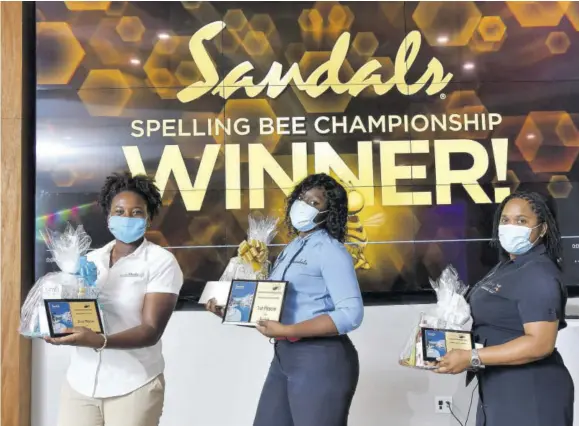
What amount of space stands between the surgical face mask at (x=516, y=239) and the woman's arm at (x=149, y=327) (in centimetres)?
113

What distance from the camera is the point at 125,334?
1.80 meters

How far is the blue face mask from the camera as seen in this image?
199 cm

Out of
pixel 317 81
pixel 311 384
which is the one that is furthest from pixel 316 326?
pixel 317 81

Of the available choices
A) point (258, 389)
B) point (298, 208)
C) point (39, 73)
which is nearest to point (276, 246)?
point (258, 389)

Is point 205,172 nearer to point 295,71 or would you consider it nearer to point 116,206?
point 295,71

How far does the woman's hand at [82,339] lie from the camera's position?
1721mm

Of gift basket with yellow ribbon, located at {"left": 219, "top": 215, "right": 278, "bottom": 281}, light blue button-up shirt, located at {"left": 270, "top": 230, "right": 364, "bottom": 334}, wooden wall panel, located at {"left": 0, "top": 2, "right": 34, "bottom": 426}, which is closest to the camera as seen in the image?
light blue button-up shirt, located at {"left": 270, "top": 230, "right": 364, "bottom": 334}

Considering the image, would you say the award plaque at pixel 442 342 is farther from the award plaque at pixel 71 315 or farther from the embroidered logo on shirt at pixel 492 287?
the award plaque at pixel 71 315

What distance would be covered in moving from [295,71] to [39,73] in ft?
5.15

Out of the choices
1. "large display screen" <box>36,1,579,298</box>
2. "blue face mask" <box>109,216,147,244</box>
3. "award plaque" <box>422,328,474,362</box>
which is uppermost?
"large display screen" <box>36,1,579,298</box>

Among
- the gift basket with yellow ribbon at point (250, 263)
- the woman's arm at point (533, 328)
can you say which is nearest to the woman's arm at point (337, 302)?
the woman's arm at point (533, 328)

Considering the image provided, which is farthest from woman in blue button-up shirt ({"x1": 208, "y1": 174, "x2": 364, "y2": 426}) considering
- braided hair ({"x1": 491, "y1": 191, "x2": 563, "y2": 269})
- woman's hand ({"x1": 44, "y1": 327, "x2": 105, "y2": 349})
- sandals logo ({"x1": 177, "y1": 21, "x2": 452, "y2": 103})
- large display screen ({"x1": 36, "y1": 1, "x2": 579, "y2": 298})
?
sandals logo ({"x1": 177, "y1": 21, "x2": 452, "y2": 103})

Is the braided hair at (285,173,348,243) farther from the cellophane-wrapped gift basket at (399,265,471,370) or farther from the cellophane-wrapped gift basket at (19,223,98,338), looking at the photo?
the cellophane-wrapped gift basket at (19,223,98,338)

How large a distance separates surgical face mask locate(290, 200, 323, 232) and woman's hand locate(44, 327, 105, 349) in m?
0.80
